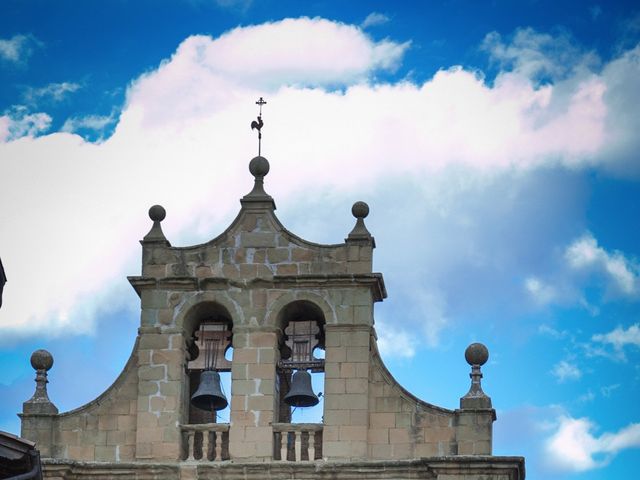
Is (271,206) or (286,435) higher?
Result: (271,206)

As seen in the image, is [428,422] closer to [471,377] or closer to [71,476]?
[471,377]

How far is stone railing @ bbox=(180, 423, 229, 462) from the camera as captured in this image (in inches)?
1635

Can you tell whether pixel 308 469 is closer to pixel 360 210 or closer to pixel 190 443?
pixel 190 443

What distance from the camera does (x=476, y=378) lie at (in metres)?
41.4

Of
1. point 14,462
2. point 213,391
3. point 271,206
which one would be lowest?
point 14,462

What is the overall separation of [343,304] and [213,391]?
2.48 meters

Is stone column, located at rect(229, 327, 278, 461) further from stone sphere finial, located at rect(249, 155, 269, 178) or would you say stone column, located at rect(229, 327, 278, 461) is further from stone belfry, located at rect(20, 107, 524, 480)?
stone sphere finial, located at rect(249, 155, 269, 178)

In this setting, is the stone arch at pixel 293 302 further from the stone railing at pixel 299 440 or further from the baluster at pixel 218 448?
the baluster at pixel 218 448

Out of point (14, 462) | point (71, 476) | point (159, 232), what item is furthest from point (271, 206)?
point (14, 462)

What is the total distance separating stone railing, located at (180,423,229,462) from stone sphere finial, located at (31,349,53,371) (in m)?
2.41

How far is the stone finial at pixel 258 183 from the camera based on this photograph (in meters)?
42.7

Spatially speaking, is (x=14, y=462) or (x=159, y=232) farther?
(x=159, y=232)

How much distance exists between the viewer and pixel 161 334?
42.2 metres

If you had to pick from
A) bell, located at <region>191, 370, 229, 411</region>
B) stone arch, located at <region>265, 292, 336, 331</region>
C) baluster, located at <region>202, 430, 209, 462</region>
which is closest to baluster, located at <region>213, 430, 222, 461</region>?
baluster, located at <region>202, 430, 209, 462</region>
